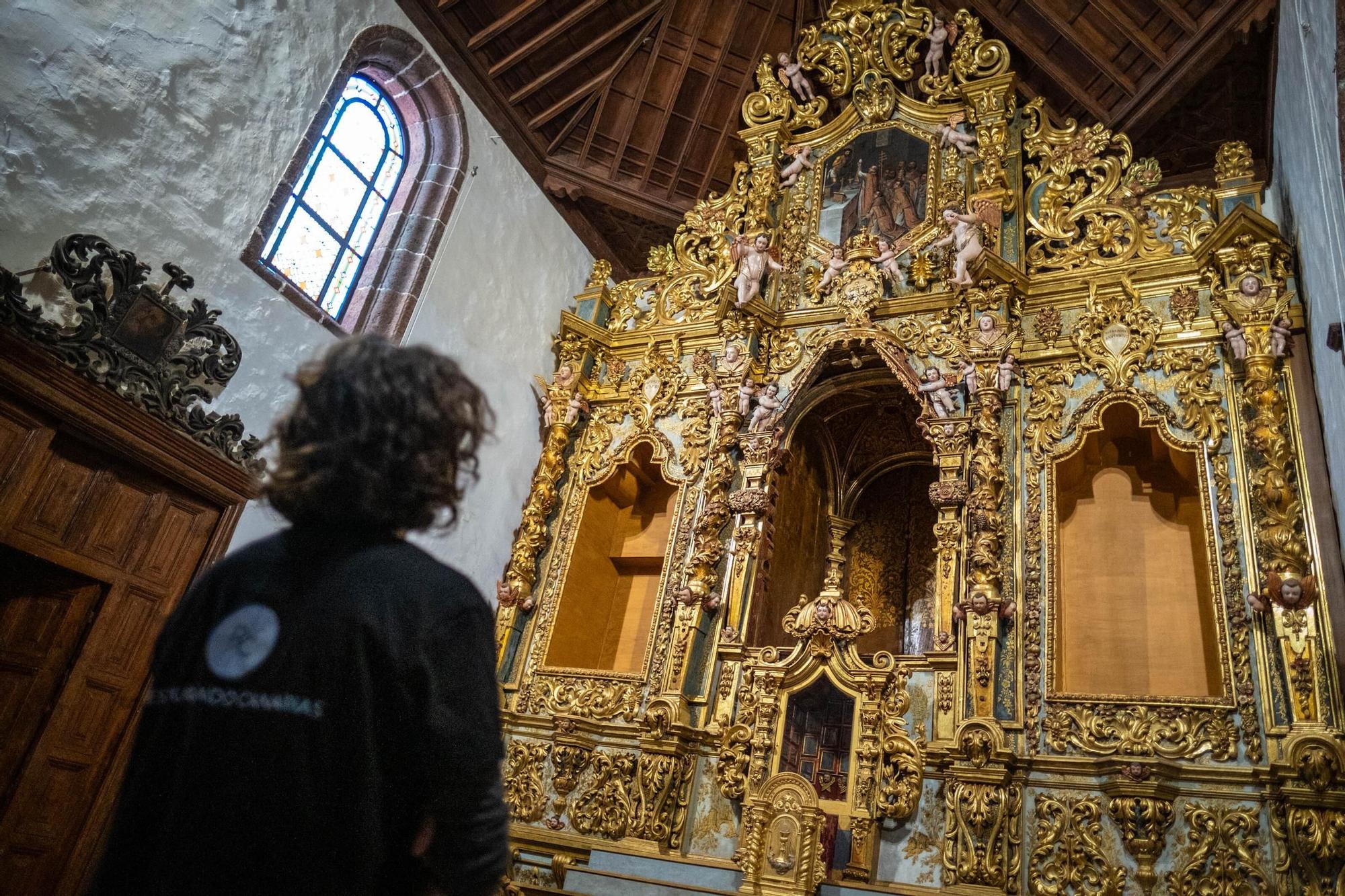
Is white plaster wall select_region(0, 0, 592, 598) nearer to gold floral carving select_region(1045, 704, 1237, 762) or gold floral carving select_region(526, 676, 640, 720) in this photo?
gold floral carving select_region(526, 676, 640, 720)

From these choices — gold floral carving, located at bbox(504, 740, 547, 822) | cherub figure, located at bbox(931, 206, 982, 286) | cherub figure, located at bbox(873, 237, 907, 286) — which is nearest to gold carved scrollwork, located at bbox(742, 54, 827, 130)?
cherub figure, located at bbox(873, 237, 907, 286)

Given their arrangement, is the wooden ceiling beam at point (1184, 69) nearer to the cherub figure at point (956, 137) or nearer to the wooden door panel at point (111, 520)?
the cherub figure at point (956, 137)

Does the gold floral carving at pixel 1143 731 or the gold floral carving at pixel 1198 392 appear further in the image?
the gold floral carving at pixel 1198 392

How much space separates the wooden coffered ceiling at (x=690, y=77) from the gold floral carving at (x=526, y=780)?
23.8 ft

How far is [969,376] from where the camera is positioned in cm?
896

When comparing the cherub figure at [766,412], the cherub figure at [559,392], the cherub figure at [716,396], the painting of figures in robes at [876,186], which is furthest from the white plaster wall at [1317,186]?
the cherub figure at [559,392]

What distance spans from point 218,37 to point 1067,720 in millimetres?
9040

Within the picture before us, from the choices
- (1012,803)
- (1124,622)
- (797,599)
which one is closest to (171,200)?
(797,599)

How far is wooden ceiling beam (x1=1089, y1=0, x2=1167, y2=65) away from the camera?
10023 mm

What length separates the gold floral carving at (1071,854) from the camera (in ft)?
21.6

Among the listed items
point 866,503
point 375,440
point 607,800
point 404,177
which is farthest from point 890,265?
point 375,440

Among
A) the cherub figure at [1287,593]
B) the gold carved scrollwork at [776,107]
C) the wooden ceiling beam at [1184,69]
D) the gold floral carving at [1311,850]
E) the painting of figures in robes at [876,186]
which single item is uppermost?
the gold carved scrollwork at [776,107]

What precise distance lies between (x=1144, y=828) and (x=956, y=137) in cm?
765

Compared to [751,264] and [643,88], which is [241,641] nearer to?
[751,264]
